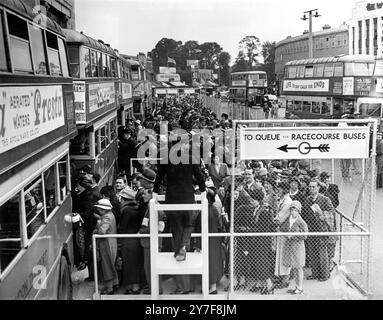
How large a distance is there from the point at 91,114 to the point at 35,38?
4812mm

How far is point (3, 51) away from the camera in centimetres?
438

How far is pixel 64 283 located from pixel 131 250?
98 cm

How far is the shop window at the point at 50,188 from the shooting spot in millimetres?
5848

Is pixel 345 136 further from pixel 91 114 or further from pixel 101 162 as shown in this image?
pixel 101 162

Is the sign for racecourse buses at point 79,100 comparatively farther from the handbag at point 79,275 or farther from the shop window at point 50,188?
the shop window at point 50,188

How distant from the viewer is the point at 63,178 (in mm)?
7066

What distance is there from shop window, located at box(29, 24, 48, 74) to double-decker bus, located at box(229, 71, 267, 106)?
31713mm

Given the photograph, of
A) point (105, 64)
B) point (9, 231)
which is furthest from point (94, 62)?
point (9, 231)

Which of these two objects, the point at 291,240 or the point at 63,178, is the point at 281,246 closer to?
the point at 291,240

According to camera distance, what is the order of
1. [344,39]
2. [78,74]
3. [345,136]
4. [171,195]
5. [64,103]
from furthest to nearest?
[344,39], [78,74], [64,103], [345,136], [171,195]

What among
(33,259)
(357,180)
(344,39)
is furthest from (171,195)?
(344,39)

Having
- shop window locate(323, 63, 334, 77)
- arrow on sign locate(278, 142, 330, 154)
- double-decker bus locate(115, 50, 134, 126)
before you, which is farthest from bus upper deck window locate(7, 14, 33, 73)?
shop window locate(323, 63, 334, 77)
